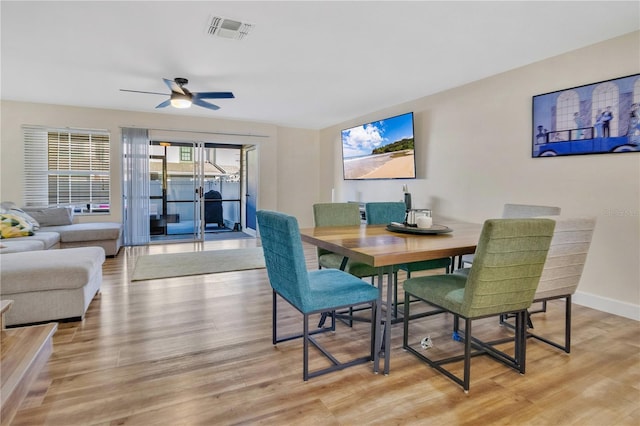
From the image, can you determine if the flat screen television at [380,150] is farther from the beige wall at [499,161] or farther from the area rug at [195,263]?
the area rug at [195,263]

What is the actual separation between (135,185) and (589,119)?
653 centimetres

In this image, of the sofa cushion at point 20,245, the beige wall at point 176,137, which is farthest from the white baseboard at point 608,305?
the sofa cushion at point 20,245

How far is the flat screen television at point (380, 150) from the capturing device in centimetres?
512

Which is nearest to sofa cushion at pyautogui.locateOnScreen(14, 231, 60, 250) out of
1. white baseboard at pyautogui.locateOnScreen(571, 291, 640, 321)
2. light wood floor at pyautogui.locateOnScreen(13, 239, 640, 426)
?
light wood floor at pyautogui.locateOnScreen(13, 239, 640, 426)

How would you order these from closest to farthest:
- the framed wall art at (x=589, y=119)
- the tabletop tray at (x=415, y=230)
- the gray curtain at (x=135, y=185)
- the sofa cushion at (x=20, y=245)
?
the tabletop tray at (x=415, y=230), the framed wall art at (x=589, y=119), the sofa cushion at (x=20, y=245), the gray curtain at (x=135, y=185)

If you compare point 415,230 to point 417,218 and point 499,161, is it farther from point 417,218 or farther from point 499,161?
point 499,161

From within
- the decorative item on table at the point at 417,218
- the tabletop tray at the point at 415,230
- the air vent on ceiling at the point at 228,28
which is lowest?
the tabletop tray at the point at 415,230

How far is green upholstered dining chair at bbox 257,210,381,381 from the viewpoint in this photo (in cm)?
188

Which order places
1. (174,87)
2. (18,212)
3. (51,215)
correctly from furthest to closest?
(51,215) → (18,212) → (174,87)

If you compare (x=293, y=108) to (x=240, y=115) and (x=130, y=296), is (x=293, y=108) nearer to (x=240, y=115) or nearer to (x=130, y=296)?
(x=240, y=115)

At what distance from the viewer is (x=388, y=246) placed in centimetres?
204

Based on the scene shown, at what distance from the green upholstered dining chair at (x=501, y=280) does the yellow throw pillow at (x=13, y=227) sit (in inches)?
186

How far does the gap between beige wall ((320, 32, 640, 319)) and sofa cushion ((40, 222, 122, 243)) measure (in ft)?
14.3

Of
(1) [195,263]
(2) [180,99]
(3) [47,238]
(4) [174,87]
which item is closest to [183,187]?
(1) [195,263]
